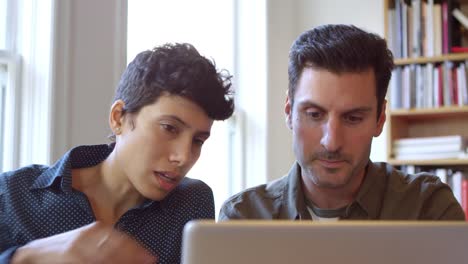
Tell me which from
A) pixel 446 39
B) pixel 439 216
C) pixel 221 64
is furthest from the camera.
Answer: pixel 221 64

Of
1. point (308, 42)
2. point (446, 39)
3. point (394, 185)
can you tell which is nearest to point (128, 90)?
point (308, 42)

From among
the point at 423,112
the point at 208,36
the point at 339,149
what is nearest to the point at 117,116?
the point at 339,149

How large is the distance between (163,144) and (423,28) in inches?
77.8

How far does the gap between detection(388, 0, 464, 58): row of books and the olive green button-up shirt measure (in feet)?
4.79

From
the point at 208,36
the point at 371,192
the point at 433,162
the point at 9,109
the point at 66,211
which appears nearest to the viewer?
the point at 66,211

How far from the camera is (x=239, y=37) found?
3074 millimetres

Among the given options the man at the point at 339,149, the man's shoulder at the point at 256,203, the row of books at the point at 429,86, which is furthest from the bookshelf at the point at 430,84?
the man's shoulder at the point at 256,203

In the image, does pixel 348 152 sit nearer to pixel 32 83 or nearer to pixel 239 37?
pixel 32 83

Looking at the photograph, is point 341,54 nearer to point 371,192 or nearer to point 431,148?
point 371,192

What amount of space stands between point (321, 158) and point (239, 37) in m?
1.83

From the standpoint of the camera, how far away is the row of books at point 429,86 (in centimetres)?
273

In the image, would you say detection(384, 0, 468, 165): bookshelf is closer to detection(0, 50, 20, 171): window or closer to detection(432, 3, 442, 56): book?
detection(432, 3, 442, 56): book

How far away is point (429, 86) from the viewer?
9.09ft

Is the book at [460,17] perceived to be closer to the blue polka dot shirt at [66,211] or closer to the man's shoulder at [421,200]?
the man's shoulder at [421,200]
